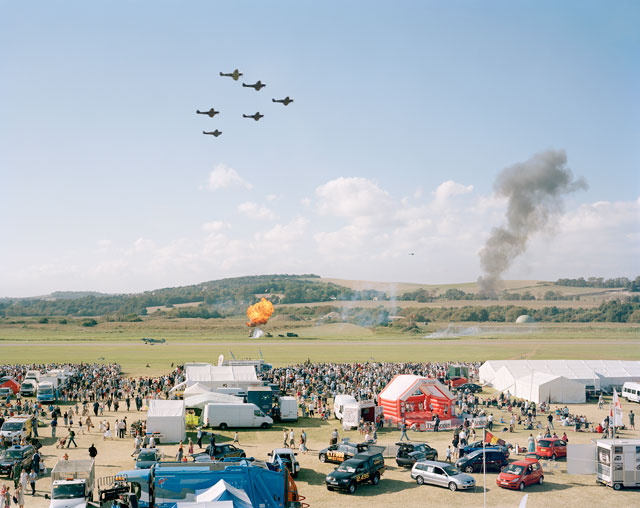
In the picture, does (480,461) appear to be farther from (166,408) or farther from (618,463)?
(166,408)

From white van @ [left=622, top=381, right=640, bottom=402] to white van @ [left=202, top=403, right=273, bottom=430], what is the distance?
29.7m

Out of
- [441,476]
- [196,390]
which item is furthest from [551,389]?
[196,390]

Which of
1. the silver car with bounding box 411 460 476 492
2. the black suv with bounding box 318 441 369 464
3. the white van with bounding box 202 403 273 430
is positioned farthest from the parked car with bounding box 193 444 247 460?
the white van with bounding box 202 403 273 430

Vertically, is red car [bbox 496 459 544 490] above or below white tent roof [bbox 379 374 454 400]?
below

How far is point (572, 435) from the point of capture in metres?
33.8

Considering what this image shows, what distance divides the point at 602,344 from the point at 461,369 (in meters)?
50.1

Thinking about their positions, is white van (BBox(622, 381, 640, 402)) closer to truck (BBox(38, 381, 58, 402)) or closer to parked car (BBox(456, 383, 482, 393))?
parked car (BBox(456, 383, 482, 393))

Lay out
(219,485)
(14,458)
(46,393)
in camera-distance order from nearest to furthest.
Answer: (219,485)
(14,458)
(46,393)

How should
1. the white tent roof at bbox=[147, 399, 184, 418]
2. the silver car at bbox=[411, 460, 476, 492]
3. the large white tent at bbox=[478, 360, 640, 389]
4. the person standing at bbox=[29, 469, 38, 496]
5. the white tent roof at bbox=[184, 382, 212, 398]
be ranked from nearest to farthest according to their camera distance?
1. the person standing at bbox=[29, 469, 38, 496]
2. the silver car at bbox=[411, 460, 476, 492]
3. the white tent roof at bbox=[147, 399, 184, 418]
4. the white tent roof at bbox=[184, 382, 212, 398]
5. the large white tent at bbox=[478, 360, 640, 389]

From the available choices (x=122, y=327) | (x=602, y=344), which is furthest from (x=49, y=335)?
(x=602, y=344)

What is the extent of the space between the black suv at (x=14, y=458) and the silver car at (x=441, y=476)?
16192mm

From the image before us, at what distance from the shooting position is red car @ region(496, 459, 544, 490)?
22516 millimetres

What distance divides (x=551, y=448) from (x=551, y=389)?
698 inches

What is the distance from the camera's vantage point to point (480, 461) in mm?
25125
